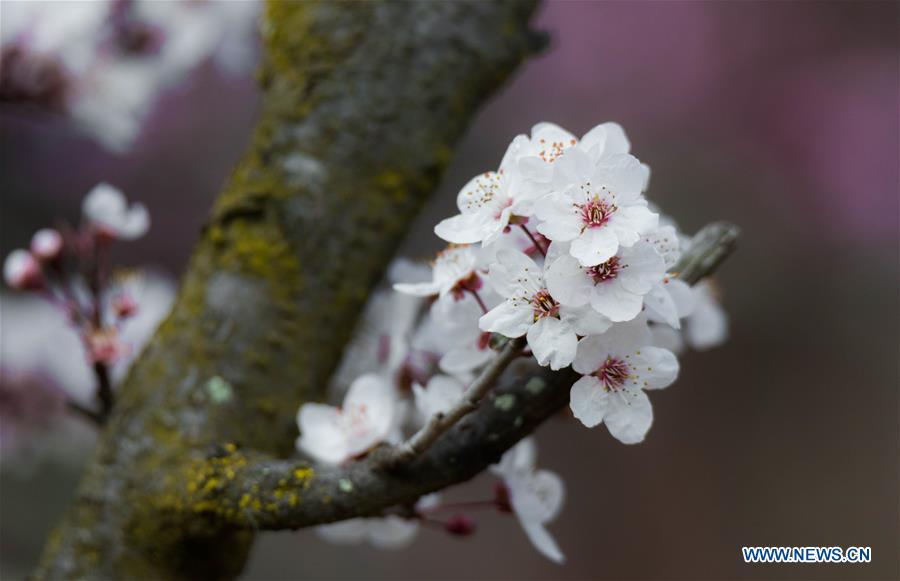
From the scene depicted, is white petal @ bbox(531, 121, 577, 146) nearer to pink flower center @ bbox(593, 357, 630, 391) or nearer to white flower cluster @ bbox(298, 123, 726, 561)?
white flower cluster @ bbox(298, 123, 726, 561)

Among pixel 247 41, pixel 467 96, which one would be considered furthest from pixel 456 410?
pixel 247 41

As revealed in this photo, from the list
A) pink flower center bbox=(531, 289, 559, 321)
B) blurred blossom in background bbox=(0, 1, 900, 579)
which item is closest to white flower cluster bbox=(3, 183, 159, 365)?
pink flower center bbox=(531, 289, 559, 321)

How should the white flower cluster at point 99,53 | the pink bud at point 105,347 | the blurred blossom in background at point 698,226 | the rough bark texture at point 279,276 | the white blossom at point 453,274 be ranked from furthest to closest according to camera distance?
the blurred blossom in background at point 698,226 → the white flower cluster at point 99,53 → the pink bud at point 105,347 → the rough bark texture at point 279,276 → the white blossom at point 453,274

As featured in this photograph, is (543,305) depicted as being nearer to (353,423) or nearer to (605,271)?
(605,271)

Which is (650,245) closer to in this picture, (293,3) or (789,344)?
(293,3)

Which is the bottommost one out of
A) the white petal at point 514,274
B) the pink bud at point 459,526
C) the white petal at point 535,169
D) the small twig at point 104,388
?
the pink bud at point 459,526

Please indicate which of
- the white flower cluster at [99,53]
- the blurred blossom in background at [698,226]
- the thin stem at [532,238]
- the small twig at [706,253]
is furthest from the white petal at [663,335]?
the blurred blossom in background at [698,226]

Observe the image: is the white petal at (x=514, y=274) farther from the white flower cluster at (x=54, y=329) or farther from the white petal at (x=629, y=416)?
the white flower cluster at (x=54, y=329)
